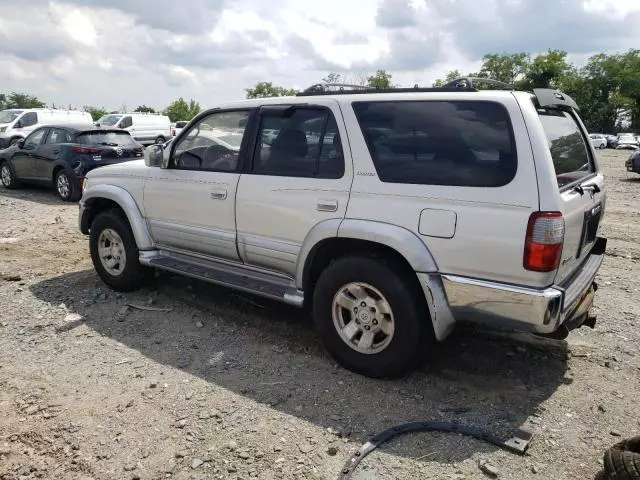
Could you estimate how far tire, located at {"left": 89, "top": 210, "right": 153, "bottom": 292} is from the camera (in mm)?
5133

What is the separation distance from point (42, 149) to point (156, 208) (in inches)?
333

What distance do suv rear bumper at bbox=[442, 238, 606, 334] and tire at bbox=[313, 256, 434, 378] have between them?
27 centimetres

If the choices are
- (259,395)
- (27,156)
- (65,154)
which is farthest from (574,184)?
(27,156)

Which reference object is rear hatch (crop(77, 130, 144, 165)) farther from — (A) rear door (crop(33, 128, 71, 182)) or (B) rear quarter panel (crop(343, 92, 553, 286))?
(B) rear quarter panel (crop(343, 92, 553, 286))

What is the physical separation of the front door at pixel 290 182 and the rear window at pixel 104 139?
838 cm

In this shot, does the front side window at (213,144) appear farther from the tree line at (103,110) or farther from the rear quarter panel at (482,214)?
the tree line at (103,110)

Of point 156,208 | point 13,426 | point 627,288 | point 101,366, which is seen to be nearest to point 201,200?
point 156,208

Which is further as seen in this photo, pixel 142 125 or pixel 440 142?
pixel 142 125

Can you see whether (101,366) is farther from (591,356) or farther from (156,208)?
(591,356)

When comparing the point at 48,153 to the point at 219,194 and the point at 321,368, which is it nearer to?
the point at 219,194

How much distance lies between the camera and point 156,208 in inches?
192

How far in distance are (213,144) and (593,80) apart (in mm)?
70025

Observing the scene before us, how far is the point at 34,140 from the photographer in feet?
40.1

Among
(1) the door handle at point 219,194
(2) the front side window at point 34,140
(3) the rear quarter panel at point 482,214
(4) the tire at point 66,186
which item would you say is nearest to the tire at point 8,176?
(2) the front side window at point 34,140
